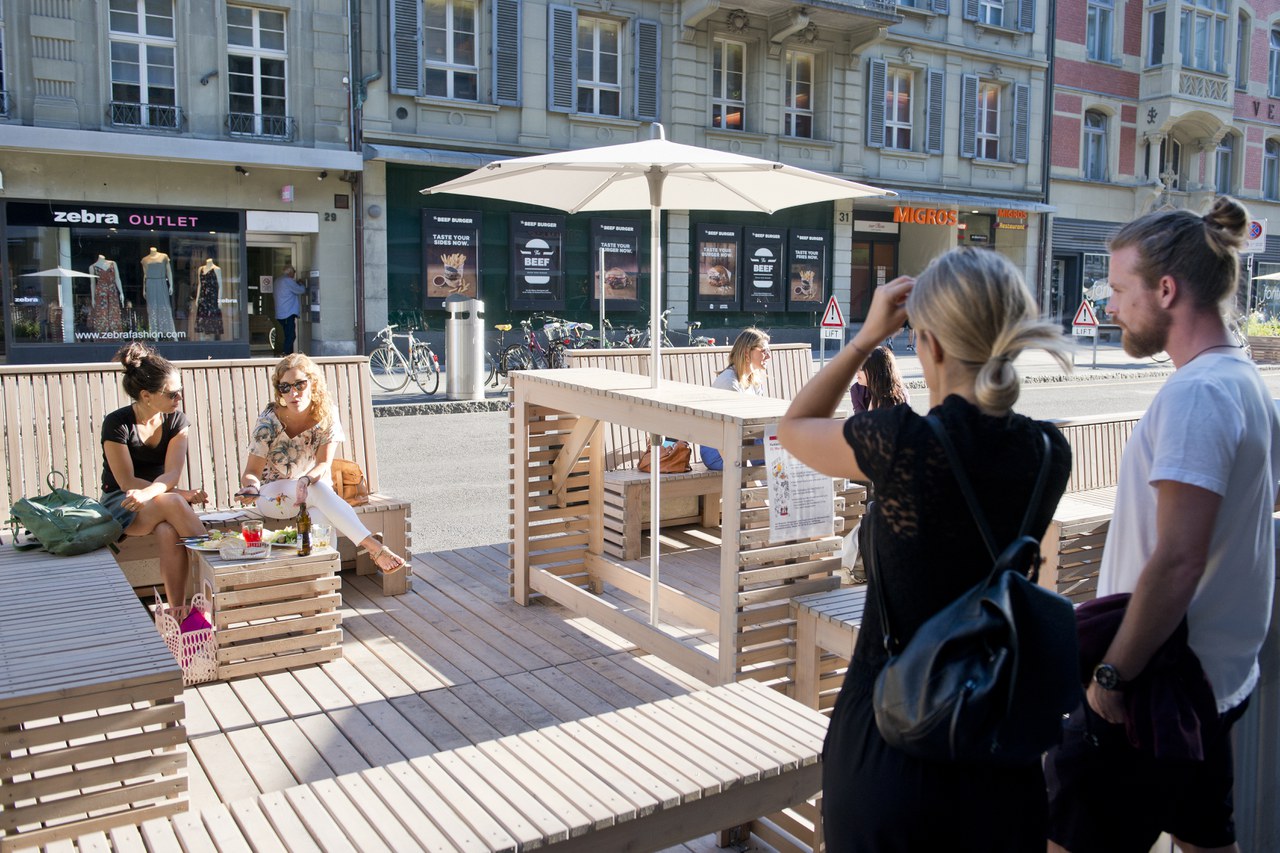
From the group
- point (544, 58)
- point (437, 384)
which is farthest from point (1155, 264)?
point (544, 58)

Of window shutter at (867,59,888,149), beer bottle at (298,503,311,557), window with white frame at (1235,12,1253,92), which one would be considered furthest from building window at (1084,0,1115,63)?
beer bottle at (298,503,311,557)

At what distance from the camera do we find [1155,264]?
7.15ft

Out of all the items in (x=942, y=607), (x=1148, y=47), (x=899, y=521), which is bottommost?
(x=942, y=607)

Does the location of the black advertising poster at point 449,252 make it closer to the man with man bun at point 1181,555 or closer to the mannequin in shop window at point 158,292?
the mannequin in shop window at point 158,292

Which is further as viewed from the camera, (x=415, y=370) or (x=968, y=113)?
(x=968, y=113)

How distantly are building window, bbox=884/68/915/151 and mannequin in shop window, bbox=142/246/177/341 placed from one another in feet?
55.0

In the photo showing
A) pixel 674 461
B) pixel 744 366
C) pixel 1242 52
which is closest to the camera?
pixel 674 461

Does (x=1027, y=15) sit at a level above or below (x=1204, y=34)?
below

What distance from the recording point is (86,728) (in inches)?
124

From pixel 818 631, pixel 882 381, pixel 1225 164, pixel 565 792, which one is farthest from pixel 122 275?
pixel 1225 164

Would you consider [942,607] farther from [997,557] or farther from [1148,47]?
[1148,47]

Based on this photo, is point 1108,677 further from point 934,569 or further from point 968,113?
point 968,113

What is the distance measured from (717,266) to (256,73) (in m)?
10.5

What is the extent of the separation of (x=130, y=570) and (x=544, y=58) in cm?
1867
